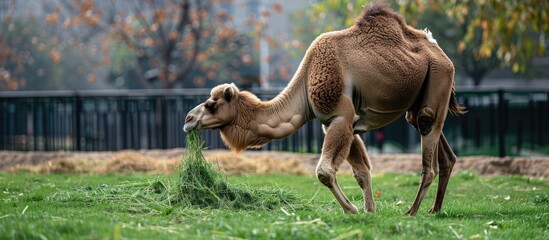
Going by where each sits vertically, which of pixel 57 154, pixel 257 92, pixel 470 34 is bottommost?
pixel 57 154

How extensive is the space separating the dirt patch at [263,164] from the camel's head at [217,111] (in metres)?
4.82

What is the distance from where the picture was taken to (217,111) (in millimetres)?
8727

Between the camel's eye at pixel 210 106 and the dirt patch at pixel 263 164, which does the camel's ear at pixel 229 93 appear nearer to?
the camel's eye at pixel 210 106

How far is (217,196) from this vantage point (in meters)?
8.80

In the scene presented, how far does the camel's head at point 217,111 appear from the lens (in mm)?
8703

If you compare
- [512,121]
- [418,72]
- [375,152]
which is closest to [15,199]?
[418,72]

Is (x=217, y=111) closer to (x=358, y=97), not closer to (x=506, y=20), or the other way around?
(x=358, y=97)

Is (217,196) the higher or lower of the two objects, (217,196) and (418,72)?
the lower

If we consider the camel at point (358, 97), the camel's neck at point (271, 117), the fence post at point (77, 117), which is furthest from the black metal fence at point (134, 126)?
the camel's neck at point (271, 117)

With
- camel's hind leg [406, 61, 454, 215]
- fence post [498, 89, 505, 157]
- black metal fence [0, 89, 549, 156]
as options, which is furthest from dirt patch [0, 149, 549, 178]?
camel's hind leg [406, 61, 454, 215]

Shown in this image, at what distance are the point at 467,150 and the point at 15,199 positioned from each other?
10920 millimetres

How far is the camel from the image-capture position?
27.7 ft

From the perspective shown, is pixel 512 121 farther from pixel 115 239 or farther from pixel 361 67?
pixel 115 239

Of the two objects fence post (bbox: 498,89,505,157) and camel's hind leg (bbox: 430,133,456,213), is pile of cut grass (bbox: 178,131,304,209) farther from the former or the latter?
fence post (bbox: 498,89,505,157)
